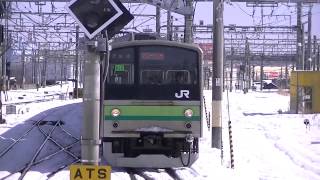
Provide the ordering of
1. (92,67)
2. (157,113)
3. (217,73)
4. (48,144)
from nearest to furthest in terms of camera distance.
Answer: (92,67), (157,113), (217,73), (48,144)

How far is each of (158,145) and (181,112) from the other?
3.14ft

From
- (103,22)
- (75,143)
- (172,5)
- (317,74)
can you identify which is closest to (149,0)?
(172,5)

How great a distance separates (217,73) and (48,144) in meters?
5.85

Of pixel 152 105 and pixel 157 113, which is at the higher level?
pixel 152 105

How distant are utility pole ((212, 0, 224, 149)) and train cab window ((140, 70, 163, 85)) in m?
3.67

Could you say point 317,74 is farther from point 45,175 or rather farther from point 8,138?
point 45,175

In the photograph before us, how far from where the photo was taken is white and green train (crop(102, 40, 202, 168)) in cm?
1362

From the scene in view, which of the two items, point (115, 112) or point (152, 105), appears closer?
point (115, 112)

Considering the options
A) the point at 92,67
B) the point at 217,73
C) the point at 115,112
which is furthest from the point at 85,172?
the point at 217,73

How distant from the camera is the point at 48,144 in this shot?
18.9 m

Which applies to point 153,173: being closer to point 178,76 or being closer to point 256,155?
point 178,76

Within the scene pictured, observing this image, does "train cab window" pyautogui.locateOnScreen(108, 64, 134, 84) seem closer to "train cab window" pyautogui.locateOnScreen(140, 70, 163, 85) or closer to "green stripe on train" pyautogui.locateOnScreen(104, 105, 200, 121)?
"train cab window" pyautogui.locateOnScreen(140, 70, 163, 85)

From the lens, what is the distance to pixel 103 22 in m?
6.12

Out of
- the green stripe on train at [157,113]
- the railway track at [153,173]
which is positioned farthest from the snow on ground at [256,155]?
the green stripe on train at [157,113]
